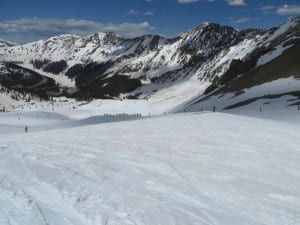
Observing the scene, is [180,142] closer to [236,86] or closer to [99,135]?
[99,135]

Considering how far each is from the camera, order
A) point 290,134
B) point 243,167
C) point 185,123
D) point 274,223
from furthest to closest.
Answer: point 185,123 < point 290,134 < point 243,167 < point 274,223

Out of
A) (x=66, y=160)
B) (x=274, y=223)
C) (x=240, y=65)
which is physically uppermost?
(x=240, y=65)

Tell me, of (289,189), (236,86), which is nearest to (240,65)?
(236,86)

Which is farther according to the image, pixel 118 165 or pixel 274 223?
pixel 118 165

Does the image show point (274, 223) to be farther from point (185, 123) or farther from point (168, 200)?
point (185, 123)

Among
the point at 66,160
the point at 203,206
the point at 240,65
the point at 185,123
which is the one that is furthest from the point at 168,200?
the point at 240,65

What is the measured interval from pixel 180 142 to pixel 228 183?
8.13 metres

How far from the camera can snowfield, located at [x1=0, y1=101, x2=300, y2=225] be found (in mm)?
10663

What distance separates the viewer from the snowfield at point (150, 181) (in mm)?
10663

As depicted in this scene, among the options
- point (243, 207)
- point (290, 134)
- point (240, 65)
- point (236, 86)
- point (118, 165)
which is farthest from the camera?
point (240, 65)

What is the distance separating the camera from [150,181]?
1422cm

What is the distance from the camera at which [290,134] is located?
2741cm

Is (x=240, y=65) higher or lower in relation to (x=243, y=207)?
higher

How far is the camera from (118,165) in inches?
638
